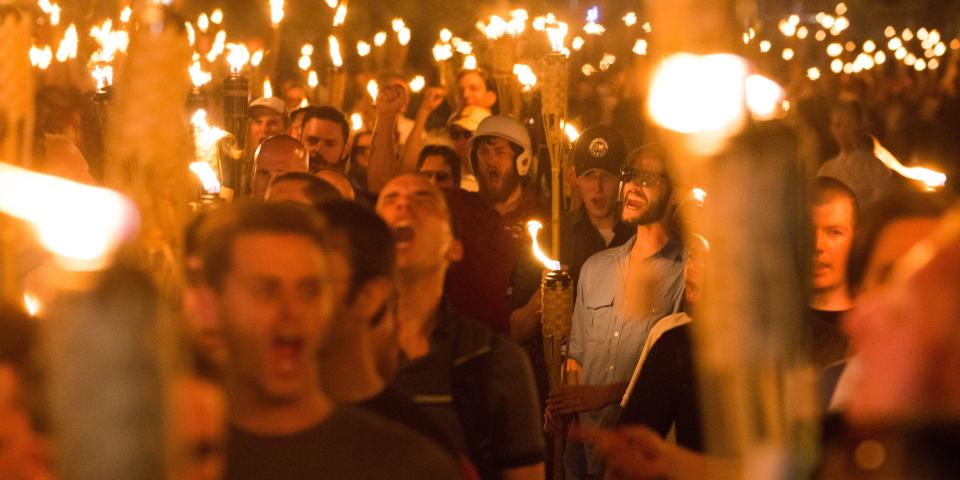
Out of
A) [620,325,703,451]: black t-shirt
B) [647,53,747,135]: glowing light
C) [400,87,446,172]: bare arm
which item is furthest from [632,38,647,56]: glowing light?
[647,53,747,135]: glowing light

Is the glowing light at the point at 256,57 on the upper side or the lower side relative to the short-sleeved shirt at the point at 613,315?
upper

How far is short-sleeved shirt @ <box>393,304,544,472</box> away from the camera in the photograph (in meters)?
3.92

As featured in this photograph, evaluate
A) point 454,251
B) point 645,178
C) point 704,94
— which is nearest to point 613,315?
point 645,178

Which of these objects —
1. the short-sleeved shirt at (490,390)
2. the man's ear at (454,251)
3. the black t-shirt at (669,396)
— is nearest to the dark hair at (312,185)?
the man's ear at (454,251)

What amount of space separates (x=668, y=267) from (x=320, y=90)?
10047 mm

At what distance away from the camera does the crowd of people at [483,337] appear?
5.63 ft

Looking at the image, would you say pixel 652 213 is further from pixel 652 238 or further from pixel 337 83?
pixel 337 83

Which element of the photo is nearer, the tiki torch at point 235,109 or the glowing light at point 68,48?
the tiki torch at point 235,109

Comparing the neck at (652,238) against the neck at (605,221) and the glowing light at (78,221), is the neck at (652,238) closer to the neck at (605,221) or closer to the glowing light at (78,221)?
the neck at (605,221)

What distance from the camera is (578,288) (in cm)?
646

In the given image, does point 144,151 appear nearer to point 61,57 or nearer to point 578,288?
point 578,288

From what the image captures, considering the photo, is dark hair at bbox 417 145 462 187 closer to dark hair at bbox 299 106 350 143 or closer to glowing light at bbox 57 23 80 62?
dark hair at bbox 299 106 350 143

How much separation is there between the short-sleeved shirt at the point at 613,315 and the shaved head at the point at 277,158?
4.41ft

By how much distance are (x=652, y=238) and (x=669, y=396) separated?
1.69 m
